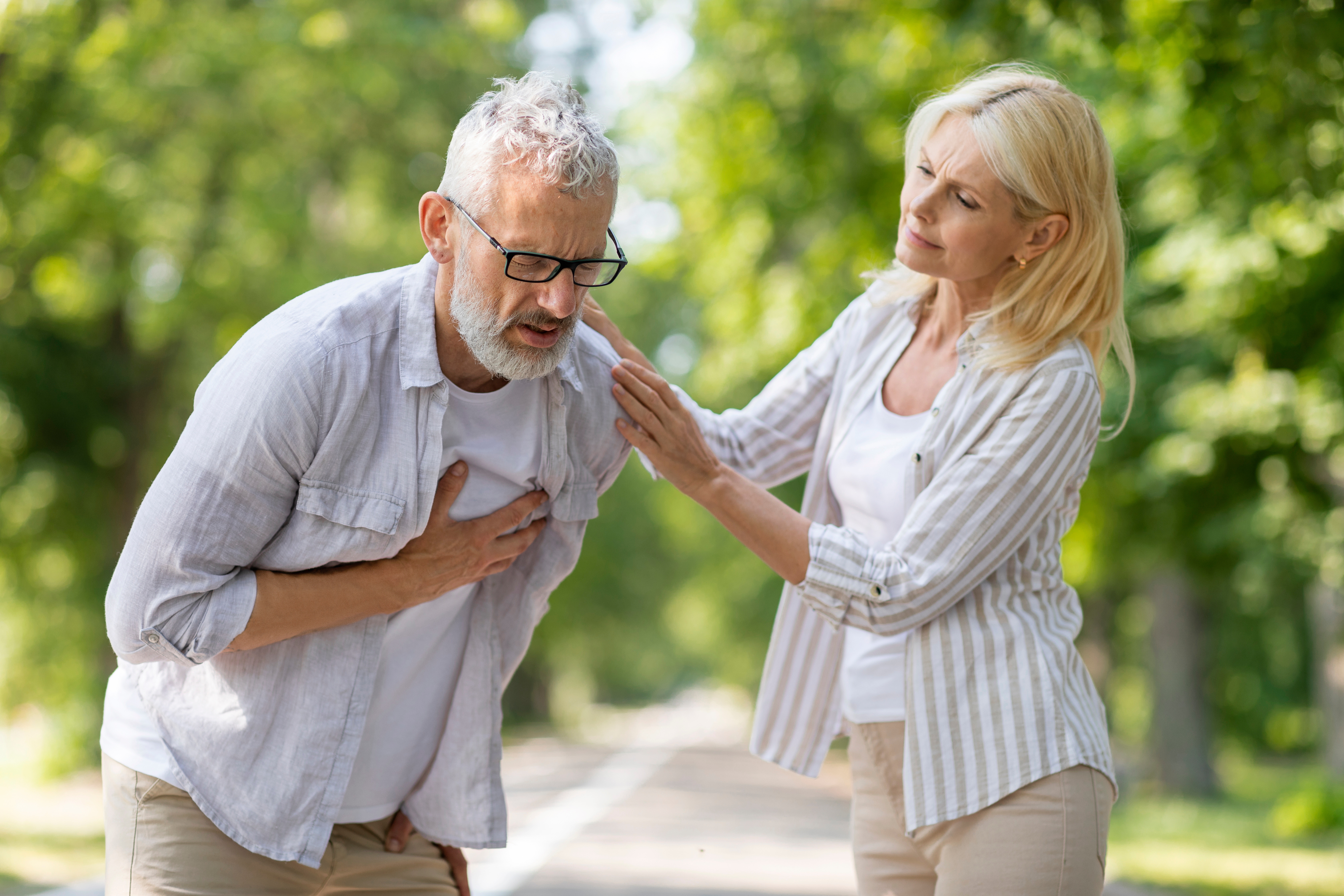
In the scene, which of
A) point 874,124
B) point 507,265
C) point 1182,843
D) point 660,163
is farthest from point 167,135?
point 507,265

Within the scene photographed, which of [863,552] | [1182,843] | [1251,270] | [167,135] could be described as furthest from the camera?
[167,135]

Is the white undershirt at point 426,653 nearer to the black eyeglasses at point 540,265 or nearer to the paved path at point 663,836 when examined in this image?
the black eyeglasses at point 540,265

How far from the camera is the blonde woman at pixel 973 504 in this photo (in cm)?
269

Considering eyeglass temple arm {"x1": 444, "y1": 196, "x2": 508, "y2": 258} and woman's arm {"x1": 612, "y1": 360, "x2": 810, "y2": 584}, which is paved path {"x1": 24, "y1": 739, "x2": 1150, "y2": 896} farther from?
eyeglass temple arm {"x1": 444, "y1": 196, "x2": 508, "y2": 258}

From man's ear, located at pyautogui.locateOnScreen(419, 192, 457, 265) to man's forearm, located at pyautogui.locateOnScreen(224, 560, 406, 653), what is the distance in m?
0.64

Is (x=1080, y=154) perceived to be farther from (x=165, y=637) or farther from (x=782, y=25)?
(x=782, y=25)

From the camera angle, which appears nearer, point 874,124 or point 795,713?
point 795,713

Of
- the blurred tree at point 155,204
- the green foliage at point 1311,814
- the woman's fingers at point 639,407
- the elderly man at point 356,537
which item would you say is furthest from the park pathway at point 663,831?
the blurred tree at point 155,204

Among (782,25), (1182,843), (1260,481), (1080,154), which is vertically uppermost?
(782,25)

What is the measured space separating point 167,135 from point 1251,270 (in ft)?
36.9

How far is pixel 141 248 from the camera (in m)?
15.3

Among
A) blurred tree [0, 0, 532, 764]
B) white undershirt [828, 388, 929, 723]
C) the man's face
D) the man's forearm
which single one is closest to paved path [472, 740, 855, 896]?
white undershirt [828, 388, 929, 723]

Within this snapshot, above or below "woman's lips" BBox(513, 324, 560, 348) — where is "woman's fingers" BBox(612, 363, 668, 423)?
below

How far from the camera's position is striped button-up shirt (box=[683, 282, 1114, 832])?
269cm
